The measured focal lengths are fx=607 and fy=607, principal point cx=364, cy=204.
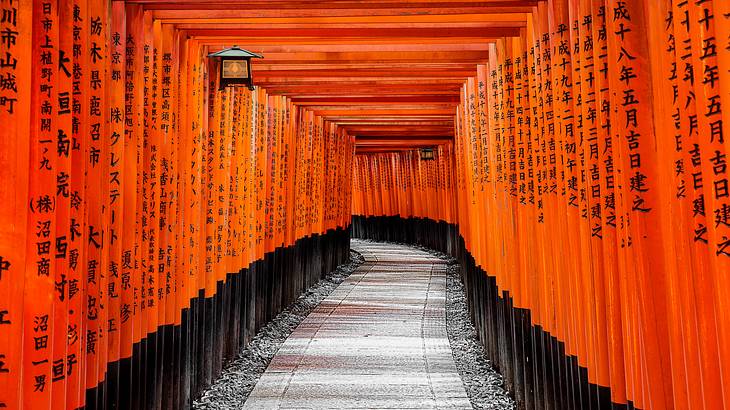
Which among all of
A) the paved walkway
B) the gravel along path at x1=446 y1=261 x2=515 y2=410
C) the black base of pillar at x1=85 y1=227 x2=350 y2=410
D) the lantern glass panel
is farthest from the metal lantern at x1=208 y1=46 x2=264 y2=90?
the gravel along path at x1=446 y1=261 x2=515 y2=410

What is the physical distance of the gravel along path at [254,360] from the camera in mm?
5406

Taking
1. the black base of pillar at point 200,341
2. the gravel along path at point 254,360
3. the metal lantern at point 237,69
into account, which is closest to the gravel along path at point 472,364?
the gravel along path at point 254,360

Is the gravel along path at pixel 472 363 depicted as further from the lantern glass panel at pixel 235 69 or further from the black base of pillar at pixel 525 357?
the lantern glass panel at pixel 235 69

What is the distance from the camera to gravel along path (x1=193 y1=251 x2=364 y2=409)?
5.41 m

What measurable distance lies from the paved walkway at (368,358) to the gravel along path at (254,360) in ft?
0.42

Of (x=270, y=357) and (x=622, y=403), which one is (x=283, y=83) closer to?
(x=270, y=357)

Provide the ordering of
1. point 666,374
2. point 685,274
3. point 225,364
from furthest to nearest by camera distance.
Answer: point 225,364 < point 666,374 < point 685,274

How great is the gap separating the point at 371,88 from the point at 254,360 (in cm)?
376

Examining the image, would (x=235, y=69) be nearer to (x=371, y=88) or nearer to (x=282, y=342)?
(x=371, y=88)

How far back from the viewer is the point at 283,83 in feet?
24.7

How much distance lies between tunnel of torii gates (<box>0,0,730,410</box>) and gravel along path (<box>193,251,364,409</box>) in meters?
0.17

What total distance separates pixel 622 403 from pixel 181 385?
11.5 feet

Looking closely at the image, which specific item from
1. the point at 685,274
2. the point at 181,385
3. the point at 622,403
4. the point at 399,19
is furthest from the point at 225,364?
the point at 685,274

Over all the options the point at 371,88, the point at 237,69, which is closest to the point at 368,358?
the point at 237,69
